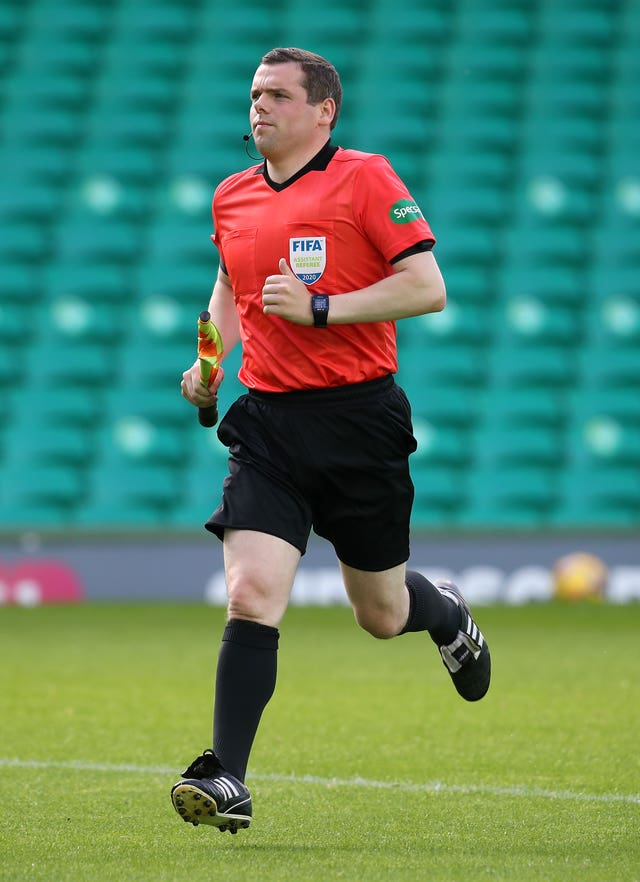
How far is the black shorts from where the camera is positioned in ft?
13.2

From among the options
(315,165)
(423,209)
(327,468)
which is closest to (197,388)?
(327,468)

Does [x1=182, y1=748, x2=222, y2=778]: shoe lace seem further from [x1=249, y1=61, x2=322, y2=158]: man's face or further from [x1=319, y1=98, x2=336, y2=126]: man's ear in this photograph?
[x1=319, y1=98, x2=336, y2=126]: man's ear

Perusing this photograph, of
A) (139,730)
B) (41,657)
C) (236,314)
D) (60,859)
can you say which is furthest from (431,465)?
(60,859)

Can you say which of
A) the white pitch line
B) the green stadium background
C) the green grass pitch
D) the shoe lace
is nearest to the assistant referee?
the shoe lace

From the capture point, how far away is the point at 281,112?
13.7 ft

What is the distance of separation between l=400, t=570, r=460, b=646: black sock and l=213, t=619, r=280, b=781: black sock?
751 mm

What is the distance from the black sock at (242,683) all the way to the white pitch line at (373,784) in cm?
93

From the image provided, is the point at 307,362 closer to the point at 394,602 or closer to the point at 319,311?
the point at 319,311

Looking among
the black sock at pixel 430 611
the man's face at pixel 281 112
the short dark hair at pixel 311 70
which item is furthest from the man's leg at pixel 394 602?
the short dark hair at pixel 311 70

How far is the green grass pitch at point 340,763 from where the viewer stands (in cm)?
364

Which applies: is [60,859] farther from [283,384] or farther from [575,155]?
[575,155]

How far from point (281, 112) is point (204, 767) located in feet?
5.52

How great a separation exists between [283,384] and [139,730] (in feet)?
7.38

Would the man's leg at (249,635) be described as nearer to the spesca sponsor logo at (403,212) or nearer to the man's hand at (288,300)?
the man's hand at (288,300)
